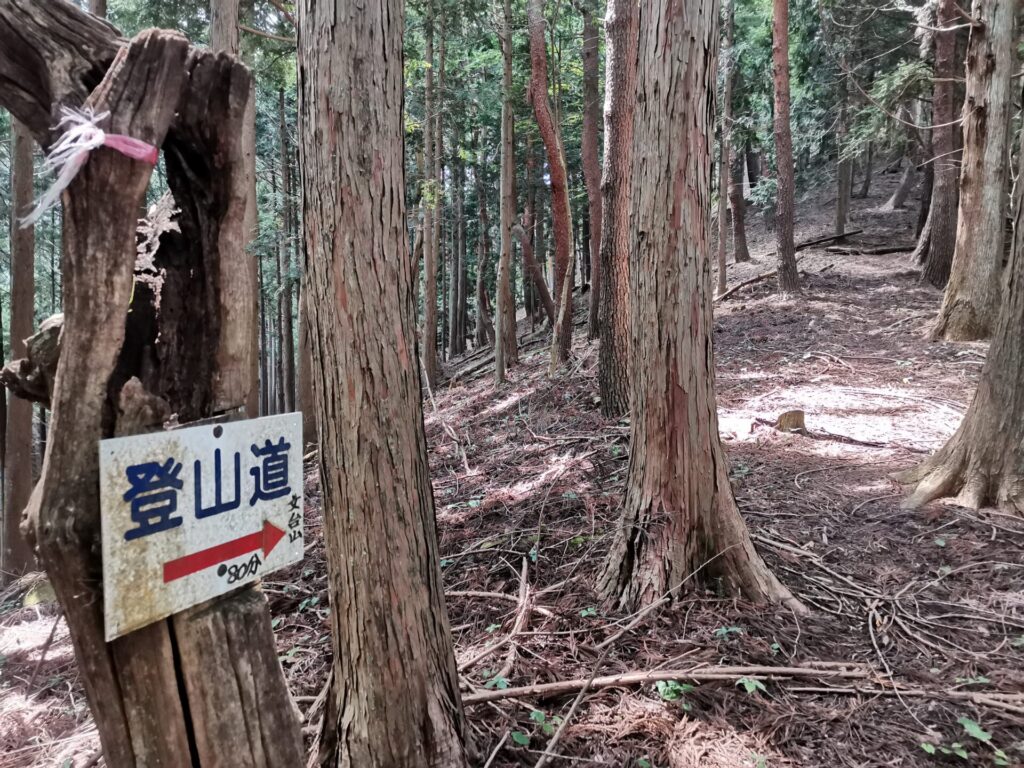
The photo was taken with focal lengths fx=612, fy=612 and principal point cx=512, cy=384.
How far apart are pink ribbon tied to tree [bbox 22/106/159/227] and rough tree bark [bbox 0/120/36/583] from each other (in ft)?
27.6

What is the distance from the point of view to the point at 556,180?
406 inches

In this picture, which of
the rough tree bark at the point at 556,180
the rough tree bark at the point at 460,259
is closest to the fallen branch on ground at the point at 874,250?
the rough tree bark at the point at 556,180

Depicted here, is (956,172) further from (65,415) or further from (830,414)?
(65,415)

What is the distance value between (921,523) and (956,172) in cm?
1095

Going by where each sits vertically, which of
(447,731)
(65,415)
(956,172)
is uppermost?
(956,172)

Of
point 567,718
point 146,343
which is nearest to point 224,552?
point 146,343

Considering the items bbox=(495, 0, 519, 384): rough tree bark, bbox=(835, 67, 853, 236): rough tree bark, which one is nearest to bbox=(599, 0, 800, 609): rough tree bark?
bbox=(495, 0, 519, 384): rough tree bark

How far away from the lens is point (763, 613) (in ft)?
10.9

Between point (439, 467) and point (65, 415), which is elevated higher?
point (65, 415)

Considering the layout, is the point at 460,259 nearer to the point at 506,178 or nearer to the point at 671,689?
the point at 506,178

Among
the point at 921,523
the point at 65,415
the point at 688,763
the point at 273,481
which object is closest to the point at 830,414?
the point at 921,523

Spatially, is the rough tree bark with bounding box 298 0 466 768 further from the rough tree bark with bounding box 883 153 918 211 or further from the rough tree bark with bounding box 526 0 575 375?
the rough tree bark with bounding box 883 153 918 211

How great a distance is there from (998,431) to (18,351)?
405 inches

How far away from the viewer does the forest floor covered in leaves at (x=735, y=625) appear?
2.54 meters
